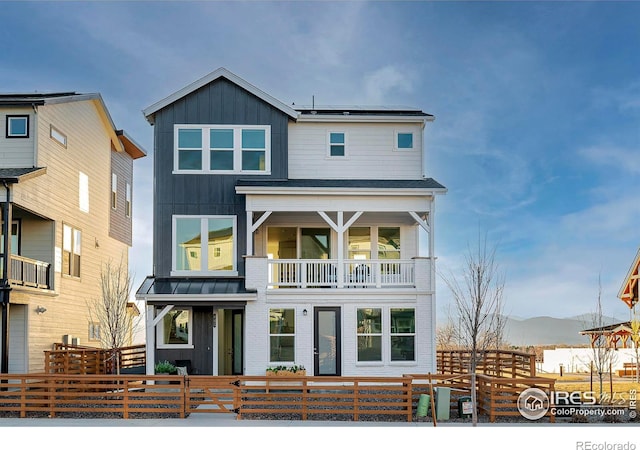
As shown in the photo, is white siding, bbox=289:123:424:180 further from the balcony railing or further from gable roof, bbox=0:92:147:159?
the balcony railing

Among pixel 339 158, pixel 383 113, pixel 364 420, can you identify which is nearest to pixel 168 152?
pixel 339 158

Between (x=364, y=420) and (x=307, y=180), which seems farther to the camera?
(x=307, y=180)

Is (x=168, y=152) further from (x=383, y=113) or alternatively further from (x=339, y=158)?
(x=383, y=113)

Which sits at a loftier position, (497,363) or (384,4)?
(384,4)

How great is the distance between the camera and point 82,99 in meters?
27.4

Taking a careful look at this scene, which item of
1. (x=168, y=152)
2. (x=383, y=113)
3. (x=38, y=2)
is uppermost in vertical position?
(x=38, y=2)

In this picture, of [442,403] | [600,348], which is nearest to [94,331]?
[442,403]

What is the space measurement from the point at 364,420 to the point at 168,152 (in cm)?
1090

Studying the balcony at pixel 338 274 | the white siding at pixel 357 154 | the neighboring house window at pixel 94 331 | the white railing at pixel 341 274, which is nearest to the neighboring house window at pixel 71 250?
the neighboring house window at pixel 94 331

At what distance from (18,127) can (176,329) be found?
820cm

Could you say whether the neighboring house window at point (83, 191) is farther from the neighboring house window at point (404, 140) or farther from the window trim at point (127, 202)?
the neighboring house window at point (404, 140)

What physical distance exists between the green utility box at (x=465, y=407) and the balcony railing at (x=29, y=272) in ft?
43.3

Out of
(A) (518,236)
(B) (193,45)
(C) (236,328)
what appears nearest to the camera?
(C) (236,328)

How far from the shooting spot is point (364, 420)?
17.4m
